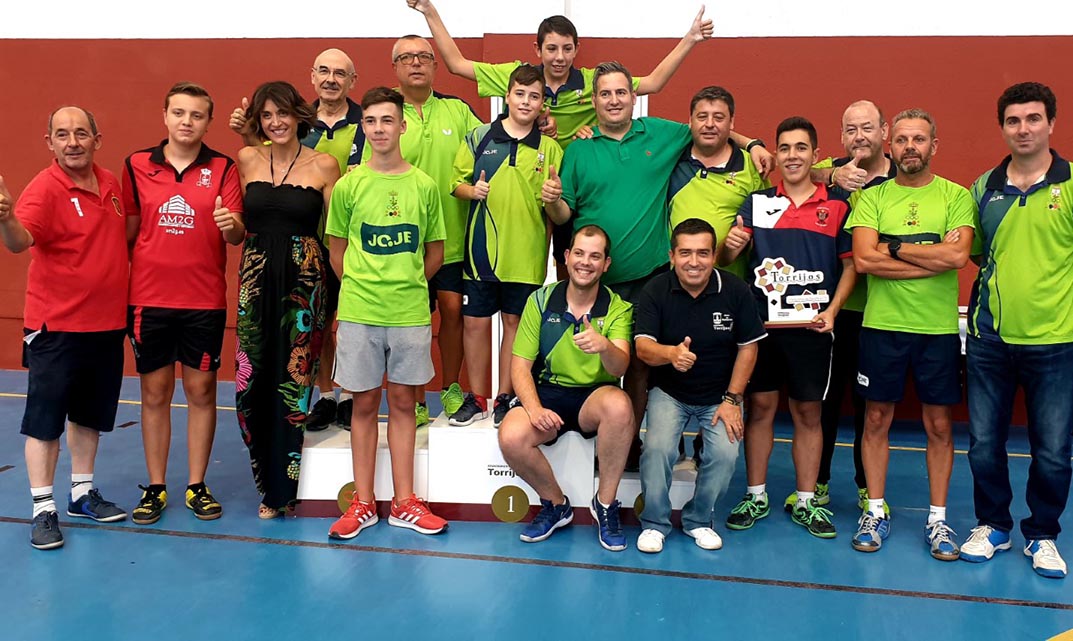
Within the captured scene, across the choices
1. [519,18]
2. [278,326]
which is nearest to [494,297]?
[278,326]

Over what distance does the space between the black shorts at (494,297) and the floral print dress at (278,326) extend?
66cm

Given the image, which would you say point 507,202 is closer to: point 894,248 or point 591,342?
point 591,342

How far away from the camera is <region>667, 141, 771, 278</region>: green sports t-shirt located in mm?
3617

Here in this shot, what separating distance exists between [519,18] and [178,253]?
128 inches

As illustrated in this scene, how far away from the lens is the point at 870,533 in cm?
343

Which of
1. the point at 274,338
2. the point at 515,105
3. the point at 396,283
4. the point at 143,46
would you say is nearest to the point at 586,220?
the point at 515,105

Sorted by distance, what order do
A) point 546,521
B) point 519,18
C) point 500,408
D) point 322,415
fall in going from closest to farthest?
1. point 546,521
2. point 500,408
3. point 322,415
4. point 519,18

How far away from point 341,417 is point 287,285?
89 centimetres

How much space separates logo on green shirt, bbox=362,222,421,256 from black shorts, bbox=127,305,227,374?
78 centimetres

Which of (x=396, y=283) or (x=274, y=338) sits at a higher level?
Result: (x=396, y=283)

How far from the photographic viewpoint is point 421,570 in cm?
317

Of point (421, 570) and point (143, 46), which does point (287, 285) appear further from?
point (143, 46)

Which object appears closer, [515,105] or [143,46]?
[515,105]

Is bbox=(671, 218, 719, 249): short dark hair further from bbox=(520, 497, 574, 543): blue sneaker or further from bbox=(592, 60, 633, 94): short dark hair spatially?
bbox=(520, 497, 574, 543): blue sneaker
